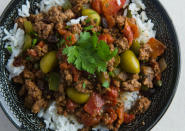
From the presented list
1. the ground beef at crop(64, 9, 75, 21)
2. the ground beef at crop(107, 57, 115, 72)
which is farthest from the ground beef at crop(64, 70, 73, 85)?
the ground beef at crop(64, 9, 75, 21)

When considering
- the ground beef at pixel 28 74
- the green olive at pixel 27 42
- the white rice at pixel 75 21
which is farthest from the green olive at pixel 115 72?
the green olive at pixel 27 42

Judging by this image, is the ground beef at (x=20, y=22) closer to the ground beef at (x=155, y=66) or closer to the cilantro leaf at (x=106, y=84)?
the cilantro leaf at (x=106, y=84)

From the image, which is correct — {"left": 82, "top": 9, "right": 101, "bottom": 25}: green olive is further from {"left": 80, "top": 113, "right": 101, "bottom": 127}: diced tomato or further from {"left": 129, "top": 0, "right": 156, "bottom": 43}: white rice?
{"left": 80, "top": 113, "right": 101, "bottom": 127}: diced tomato

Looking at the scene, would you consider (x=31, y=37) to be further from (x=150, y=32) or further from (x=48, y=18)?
(x=150, y=32)

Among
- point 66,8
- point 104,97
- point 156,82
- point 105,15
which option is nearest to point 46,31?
point 66,8

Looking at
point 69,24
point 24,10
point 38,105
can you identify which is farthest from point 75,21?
point 38,105

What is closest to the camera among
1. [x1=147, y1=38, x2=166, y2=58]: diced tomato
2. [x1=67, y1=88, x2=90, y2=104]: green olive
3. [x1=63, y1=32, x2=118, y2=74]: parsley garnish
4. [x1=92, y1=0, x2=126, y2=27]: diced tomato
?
[x1=63, y1=32, x2=118, y2=74]: parsley garnish
